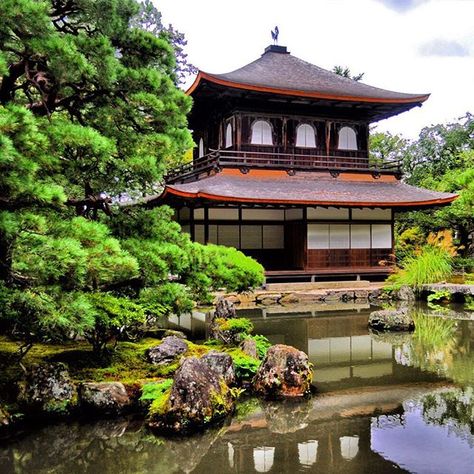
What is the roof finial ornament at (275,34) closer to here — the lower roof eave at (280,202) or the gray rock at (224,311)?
the lower roof eave at (280,202)

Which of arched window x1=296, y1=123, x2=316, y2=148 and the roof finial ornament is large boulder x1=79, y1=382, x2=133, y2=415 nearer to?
arched window x1=296, y1=123, x2=316, y2=148

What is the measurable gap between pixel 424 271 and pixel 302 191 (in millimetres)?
5095

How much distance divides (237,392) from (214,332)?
2.78m

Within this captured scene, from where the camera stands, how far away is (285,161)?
2098 cm

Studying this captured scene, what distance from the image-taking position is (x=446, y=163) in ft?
101

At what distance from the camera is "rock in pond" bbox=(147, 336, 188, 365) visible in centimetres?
812

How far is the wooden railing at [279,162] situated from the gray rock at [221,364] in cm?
1258

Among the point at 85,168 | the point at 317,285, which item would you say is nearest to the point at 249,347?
the point at 85,168

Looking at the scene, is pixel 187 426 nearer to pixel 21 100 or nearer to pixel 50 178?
pixel 50 178

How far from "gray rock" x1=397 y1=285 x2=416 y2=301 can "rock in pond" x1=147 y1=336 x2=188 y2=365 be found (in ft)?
38.4

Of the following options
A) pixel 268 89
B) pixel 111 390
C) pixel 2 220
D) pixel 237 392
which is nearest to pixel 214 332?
pixel 237 392

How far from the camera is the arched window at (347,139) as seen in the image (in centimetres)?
2225

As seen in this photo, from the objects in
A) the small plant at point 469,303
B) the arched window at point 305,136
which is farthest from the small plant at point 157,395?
the arched window at point 305,136

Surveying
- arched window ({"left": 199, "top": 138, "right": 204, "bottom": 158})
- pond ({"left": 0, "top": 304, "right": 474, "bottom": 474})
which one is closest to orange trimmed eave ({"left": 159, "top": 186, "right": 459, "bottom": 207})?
arched window ({"left": 199, "top": 138, "right": 204, "bottom": 158})
